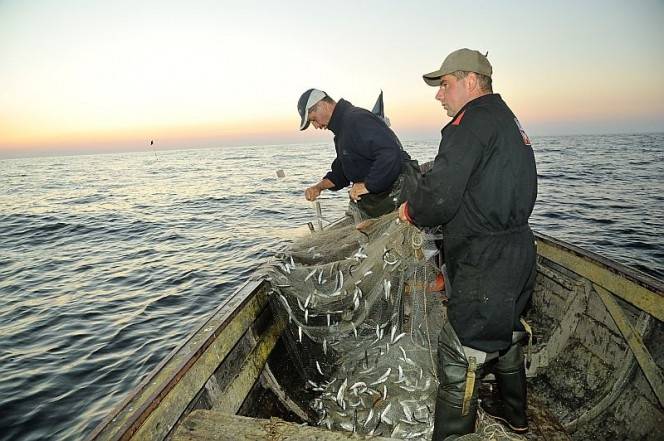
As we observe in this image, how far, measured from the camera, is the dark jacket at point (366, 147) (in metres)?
4.82

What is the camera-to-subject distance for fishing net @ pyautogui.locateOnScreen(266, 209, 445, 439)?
363 cm

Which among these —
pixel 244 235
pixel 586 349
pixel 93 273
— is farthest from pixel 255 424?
pixel 244 235

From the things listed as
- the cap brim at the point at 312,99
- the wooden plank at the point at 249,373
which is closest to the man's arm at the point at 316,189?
the cap brim at the point at 312,99

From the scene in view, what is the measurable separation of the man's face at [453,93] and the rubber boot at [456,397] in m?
1.81

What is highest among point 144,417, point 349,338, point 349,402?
point 144,417

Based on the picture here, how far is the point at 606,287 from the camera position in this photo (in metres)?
4.16

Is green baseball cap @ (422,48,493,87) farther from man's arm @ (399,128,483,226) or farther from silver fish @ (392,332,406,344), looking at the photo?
silver fish @ (392,332,406,344)

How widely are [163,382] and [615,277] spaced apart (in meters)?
4.71

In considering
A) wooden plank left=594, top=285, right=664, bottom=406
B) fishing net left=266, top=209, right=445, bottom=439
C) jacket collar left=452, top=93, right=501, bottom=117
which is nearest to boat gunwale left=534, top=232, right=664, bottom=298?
wooden plank left=594, top=285, right=664, bottom=406

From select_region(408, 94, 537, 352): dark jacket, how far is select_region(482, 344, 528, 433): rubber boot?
61 cm

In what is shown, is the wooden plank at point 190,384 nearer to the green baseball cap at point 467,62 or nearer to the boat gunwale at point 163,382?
the boat gunwale at point 163,382

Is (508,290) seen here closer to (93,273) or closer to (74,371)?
(74,371)

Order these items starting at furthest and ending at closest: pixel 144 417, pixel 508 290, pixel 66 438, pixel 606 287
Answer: pixel 66 438, pixel 606 287, pixel 508 290, pixel 144 417

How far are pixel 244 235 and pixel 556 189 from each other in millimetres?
22788
